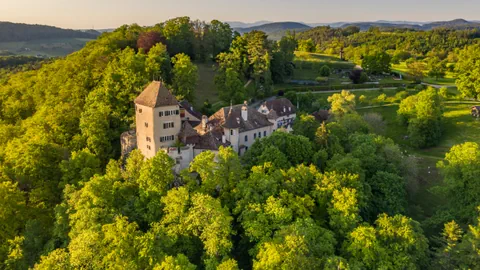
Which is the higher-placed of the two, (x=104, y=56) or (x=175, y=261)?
(x=104, y=56)

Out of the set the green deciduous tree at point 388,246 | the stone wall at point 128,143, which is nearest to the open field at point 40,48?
the stone wall at point 128,143

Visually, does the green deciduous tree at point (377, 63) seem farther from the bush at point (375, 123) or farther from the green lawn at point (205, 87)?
the green lawn at point (205, 87)

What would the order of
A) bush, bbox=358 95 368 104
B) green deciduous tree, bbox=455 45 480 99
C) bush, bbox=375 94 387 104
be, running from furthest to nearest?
bush, bbox=375 94 387 104, bush, bbox=358 95 368 104, green deciduous tree, bbox=455 45 480 99

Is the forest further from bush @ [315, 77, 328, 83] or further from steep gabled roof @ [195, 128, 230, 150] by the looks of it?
bush @ [315, 77, 328, 83]

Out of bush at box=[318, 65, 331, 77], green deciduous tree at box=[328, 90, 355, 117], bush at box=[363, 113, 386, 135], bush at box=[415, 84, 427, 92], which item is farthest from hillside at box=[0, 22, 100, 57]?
bush at box=[363, 113, 386, 135]

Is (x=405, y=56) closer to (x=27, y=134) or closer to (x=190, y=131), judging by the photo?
(x=190, y=131)

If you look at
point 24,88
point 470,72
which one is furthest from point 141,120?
point 470,72

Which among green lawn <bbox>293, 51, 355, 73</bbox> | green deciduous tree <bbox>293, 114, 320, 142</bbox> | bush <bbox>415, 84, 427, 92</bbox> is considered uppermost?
green lawn <bbox>293, 51, 355, 73</bbox>
